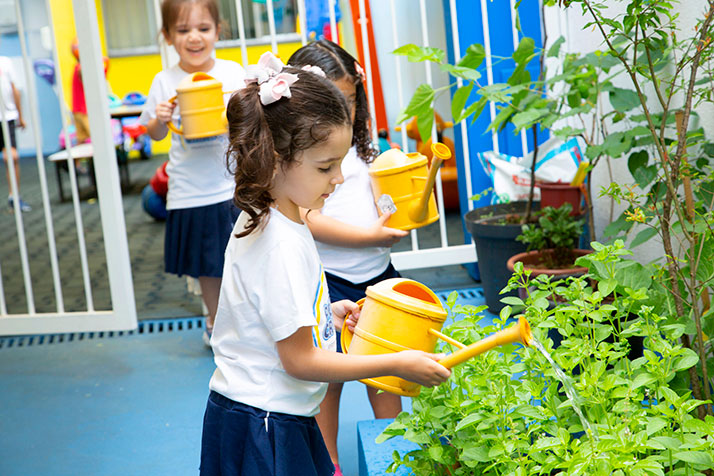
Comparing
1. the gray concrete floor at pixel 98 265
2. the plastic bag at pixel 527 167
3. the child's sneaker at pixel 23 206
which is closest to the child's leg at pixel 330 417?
the plastic bag at pixel 527 167

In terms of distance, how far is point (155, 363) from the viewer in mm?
2877

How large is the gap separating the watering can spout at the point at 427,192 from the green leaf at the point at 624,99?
607 millimetres

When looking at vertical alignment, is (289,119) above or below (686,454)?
above

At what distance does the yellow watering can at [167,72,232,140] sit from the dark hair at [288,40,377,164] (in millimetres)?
504

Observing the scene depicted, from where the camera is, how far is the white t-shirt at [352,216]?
181 cm

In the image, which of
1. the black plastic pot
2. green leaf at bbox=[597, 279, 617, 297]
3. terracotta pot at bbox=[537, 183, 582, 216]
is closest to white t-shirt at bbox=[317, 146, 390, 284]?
green leaf at bbox=[597, 279, 617, 297]

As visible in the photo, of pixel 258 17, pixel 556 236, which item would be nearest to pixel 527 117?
pixel 556 236

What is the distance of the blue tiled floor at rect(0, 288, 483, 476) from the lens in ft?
7.11

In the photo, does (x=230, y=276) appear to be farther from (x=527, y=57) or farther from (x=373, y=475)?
(x=527, y=57)

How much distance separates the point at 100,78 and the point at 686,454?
2583mm

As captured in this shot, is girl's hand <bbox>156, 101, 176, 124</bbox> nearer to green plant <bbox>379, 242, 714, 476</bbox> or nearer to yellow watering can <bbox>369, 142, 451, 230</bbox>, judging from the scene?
yellow watering can <bbox>369, 142, 451, 230</bbox>

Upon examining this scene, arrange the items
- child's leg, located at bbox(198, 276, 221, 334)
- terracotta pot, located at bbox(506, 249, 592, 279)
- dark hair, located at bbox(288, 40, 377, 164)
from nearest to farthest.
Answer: dark hair, located at bbox(288, 40, 377, 164)
terracotta pot, located at bbox(506, 249, 592, 279)
child's leg, located at bbox(198, 276, 221, 334)

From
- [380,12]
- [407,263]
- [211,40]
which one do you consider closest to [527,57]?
[211,40]

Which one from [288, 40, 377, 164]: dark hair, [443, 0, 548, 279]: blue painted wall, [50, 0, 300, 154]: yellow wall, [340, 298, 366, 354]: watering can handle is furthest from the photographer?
[50, 0, 300, 154]: yellow wall
